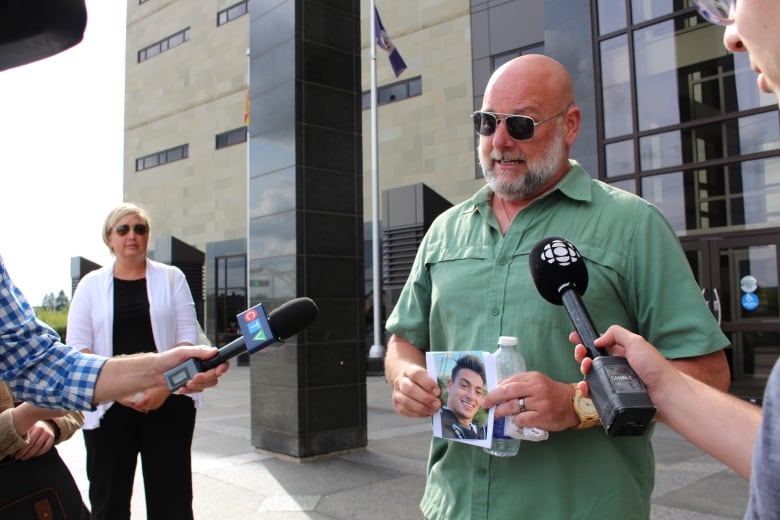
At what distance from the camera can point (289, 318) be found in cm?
262

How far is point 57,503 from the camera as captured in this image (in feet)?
7.12

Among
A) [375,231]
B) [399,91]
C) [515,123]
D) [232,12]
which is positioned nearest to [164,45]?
[232,12]

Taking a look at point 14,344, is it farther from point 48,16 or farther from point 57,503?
point 48,16

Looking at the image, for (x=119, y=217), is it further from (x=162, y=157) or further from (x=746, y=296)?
(x=162, y=157)

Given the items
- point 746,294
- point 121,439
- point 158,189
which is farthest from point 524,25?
point 158,189

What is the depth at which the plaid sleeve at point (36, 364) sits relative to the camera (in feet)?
6.77

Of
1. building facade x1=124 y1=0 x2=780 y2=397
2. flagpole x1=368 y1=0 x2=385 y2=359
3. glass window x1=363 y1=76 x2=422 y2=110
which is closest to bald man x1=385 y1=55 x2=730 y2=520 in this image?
building facade x1=124 y1=0 x2=780 y2=397

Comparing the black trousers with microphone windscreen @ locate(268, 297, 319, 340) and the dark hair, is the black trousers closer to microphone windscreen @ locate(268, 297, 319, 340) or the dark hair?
microphone windscreen @ locate(268, 297, 319, 340)

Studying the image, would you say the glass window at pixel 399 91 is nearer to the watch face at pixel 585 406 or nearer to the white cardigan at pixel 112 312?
the white cardigan at pixel 112 312

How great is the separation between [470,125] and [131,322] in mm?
13421

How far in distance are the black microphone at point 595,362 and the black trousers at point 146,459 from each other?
294cm

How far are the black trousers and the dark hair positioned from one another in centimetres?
256

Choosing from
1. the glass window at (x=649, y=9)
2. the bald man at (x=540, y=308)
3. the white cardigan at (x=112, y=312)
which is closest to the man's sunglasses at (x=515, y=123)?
the bald man at (x=540, y=308)

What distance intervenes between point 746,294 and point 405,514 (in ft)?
23.4
